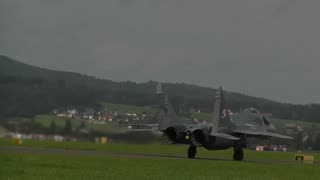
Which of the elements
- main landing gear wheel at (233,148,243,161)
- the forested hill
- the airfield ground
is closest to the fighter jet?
main landing gear wheel at (233,148,243,161)

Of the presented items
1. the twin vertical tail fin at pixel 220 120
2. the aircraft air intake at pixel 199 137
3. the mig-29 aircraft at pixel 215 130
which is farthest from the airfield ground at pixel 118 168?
the twin vertical tail fin at pixel 220 120

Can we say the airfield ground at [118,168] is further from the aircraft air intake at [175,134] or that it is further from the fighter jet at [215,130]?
the aircraft air intake at [175,134]

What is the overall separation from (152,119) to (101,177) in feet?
113

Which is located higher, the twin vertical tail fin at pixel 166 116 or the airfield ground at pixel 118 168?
the twin vertical tail fin at pixel 166 116

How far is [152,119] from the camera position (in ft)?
188

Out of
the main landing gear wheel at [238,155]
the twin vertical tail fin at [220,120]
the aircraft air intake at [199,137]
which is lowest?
the main landing gear wheel at [238,155]

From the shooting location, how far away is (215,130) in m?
54.4

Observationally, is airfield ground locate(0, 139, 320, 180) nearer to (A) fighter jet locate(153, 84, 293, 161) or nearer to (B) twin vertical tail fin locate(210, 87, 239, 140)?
(A) fighter jet locate(153, 84, 293, 161)

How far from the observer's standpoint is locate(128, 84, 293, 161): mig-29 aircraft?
2132 inches

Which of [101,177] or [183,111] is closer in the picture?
[101,177]

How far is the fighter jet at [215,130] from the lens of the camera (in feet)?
178

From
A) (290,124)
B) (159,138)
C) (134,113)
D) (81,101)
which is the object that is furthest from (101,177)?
(290,124)

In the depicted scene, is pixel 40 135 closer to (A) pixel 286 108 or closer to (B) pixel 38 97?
(B) pixel 38 97

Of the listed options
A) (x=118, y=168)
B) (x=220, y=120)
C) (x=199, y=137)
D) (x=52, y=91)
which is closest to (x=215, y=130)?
(x=220, y=120)
